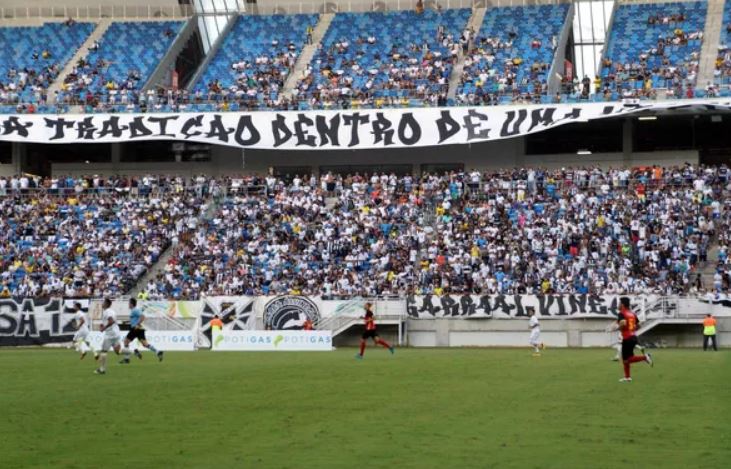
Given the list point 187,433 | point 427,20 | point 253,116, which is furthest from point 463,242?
point 187,433

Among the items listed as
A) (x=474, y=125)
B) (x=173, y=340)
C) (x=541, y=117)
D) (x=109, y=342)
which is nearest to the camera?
(x=109, y=342)

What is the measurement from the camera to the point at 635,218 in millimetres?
53906

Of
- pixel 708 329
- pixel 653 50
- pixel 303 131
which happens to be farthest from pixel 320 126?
pixel 708 329

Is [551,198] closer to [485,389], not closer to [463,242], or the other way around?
[463,242]

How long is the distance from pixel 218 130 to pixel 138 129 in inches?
151

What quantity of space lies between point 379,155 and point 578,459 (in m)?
49.5

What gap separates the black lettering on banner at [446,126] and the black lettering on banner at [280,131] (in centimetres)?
700

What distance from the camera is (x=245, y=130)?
6209 cm

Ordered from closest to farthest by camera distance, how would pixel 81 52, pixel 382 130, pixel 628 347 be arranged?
pixel 628 347 → pixel 382 130 → pixel 81 52

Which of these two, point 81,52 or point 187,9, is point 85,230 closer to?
point 81,52

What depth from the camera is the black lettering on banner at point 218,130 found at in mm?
62000

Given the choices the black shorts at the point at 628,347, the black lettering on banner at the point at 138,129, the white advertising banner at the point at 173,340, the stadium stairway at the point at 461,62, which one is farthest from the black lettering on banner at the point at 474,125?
the black shorts at the point at 628,347

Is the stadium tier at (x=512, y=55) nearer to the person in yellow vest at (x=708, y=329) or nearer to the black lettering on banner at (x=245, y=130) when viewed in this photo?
the black lettering on banner at (x=245, y=130)

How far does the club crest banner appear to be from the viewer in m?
58.9
